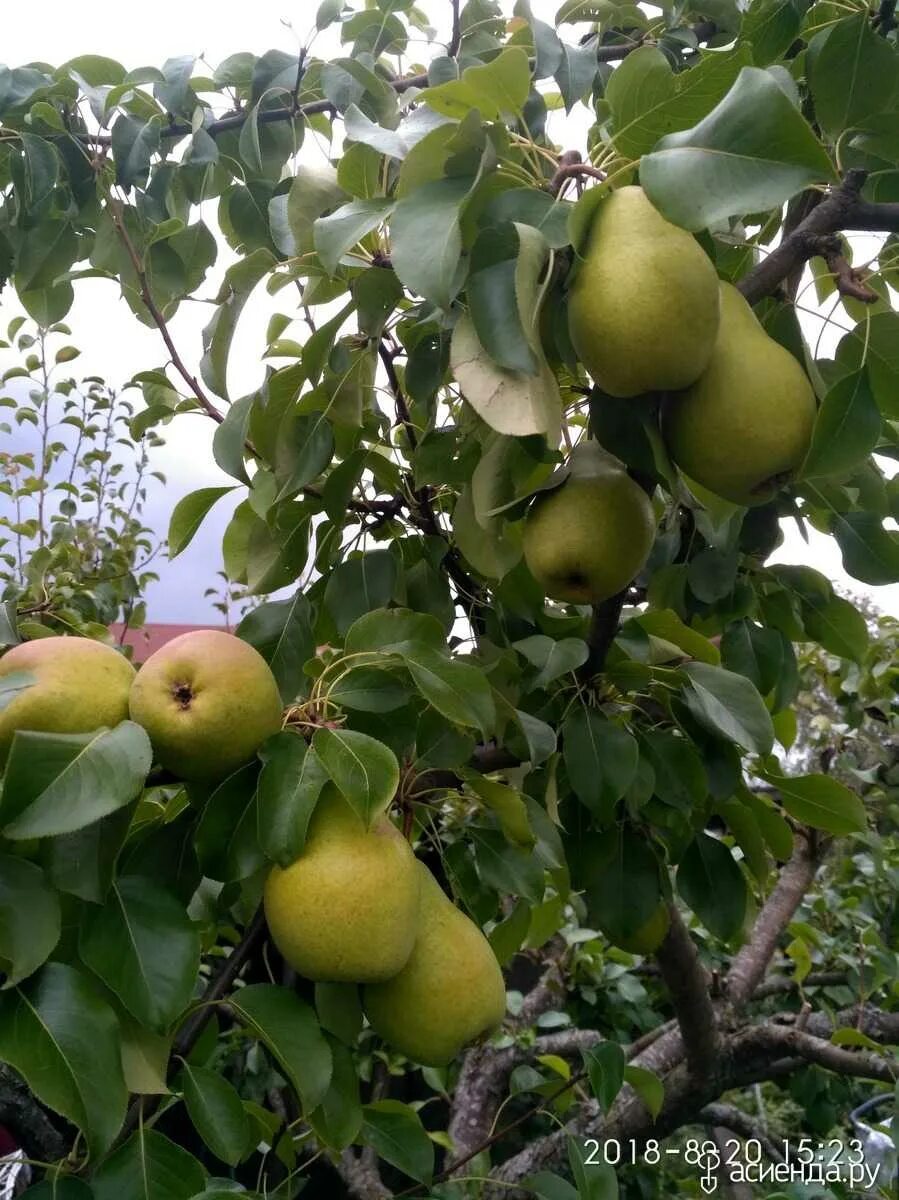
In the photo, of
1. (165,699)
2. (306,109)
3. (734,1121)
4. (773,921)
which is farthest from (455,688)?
(734,1121)

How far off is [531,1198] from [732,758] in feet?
2.47

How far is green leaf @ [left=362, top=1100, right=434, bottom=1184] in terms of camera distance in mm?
A: 990

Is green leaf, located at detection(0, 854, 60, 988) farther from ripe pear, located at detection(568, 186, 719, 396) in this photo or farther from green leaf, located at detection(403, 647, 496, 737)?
ripe pear, located at detection(568, 186, 719, 396)

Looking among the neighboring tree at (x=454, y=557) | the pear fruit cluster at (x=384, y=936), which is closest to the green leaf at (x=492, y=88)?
the neighboring tree at (x=454, y=557)

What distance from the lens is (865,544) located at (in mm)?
1023

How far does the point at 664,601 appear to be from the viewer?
3.65ft

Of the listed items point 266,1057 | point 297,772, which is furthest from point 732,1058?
point 297,772

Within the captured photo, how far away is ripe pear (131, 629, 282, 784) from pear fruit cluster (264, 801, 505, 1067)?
0.08m

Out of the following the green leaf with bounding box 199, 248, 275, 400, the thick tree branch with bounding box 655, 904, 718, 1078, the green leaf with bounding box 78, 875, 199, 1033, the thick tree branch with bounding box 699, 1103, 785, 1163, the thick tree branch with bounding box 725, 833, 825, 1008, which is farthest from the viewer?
the thick tree branch with bounding box 699, 1103, 785, 1163

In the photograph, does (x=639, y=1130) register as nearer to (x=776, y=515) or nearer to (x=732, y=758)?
(x=732, y=758)

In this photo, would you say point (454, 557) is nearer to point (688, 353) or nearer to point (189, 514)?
point (189, 514)

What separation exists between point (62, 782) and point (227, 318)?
17.8 inches

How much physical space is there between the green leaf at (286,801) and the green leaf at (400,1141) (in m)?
0.44

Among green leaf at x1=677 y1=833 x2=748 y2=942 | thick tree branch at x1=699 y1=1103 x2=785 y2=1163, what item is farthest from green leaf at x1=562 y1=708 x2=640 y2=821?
thick tree branch at x1=699 y1=1103 x2=785 y2=1163
